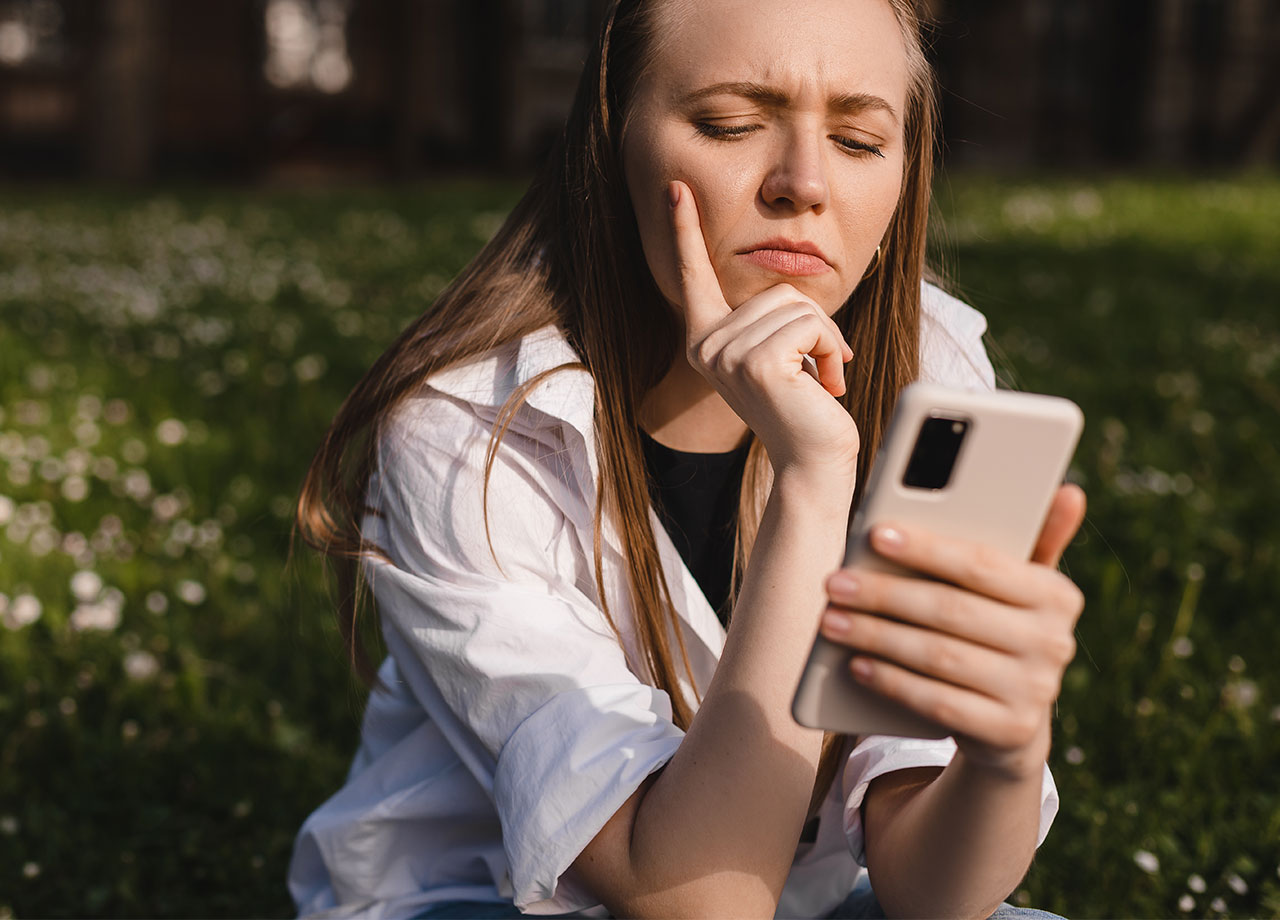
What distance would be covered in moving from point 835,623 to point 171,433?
400 centimetres

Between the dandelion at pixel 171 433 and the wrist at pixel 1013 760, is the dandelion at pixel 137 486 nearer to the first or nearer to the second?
the dandelion at pixel 171 433

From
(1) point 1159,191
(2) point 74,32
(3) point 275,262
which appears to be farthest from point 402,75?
(1) point 1159,191

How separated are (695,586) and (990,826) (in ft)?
1.82

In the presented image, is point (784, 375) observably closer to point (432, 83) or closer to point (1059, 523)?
point (1059, 523)

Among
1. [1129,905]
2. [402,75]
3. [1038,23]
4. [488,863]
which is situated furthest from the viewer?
[1038,23]

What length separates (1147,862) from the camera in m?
2.28

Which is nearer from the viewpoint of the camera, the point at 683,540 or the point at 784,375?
→ the point at 784,375

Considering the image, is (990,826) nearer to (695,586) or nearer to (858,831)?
(858,831)

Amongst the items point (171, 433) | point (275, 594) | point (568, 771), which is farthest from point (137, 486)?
point (568, 771)

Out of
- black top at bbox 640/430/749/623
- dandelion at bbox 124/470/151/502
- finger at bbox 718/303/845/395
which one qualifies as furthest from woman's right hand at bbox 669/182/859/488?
dandelion at bbox 124/470/151/502

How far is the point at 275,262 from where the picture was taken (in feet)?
28.8

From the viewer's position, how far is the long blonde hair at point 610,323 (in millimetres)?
1698

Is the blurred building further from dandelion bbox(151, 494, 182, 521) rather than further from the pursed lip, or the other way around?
the pursed lip

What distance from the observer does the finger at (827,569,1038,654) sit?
101 cm
